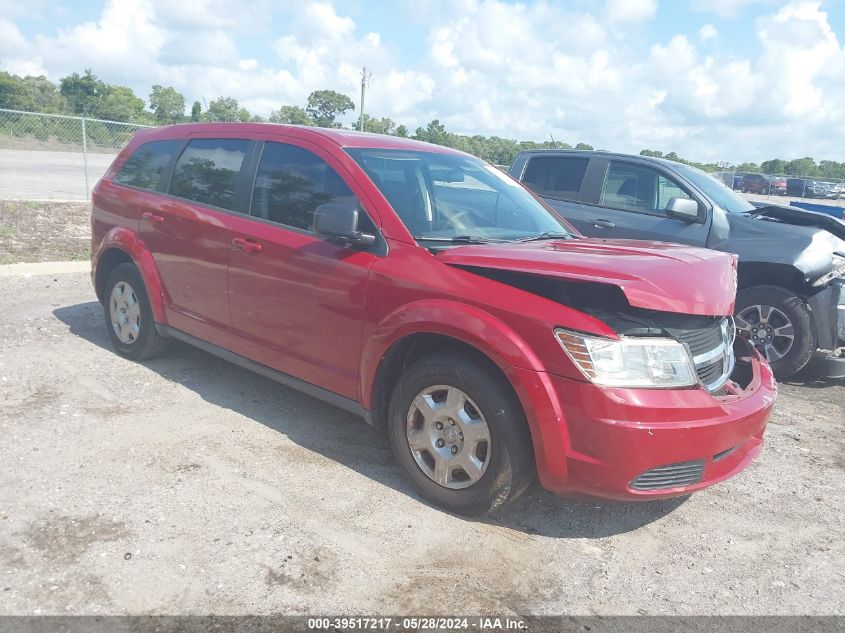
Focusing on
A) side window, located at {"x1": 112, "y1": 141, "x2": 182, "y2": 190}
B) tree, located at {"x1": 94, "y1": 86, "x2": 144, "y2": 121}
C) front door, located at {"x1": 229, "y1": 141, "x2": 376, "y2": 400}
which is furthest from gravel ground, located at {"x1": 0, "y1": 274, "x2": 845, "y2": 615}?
tree, located at {"x1": 94, "y1": 86, "x2": 144, "y2": 121}

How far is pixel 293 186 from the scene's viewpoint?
433cm

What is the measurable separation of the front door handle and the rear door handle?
3.17ft

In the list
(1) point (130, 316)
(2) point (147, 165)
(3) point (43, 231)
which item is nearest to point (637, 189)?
(2) point (147, 165)

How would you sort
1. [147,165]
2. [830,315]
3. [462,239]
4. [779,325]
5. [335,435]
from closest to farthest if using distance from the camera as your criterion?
[462,239] < [335,435] < [147,165] < [830,315] < [779,325]

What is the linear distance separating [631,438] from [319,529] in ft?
4.92

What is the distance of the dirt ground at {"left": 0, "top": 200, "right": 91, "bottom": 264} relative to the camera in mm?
9281

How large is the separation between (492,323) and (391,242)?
2.68ft

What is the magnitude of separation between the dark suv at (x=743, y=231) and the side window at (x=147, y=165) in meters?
3.59

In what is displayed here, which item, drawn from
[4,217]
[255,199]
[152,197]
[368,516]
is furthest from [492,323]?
[4,217]

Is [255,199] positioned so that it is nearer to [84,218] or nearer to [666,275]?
[666,275]

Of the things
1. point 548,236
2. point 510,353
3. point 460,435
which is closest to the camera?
point 510,353

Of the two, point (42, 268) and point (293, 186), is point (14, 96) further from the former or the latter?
point (293, 186)

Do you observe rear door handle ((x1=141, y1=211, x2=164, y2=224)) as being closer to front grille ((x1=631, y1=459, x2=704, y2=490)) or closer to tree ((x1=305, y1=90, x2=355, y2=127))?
front grille ((x1=631, y1=459, x2=704, y2=490))

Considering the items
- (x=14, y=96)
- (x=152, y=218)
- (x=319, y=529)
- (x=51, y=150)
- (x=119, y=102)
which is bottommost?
→ (x=319, y=529)
